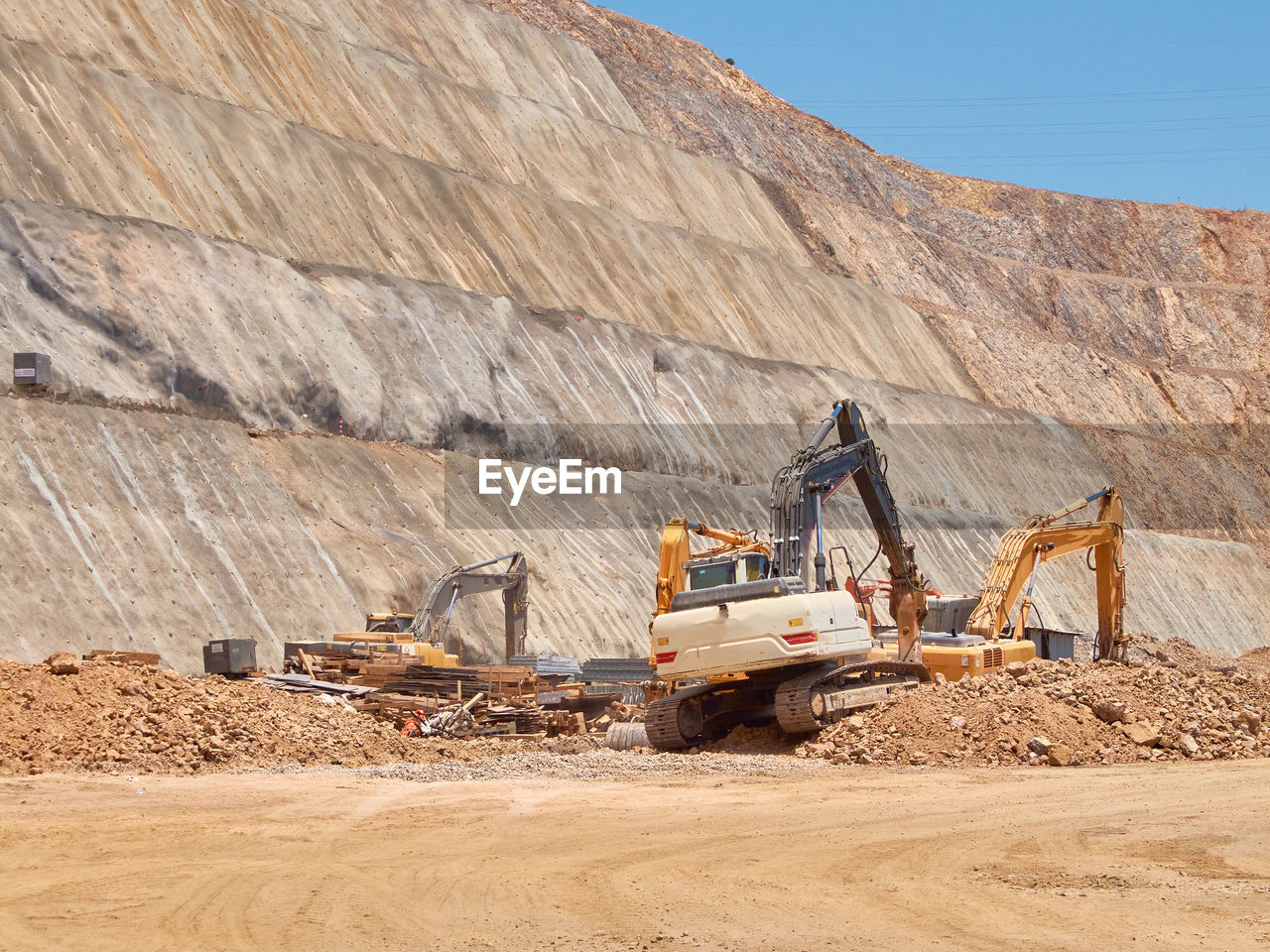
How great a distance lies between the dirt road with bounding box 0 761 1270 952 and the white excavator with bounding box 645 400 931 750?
2.33 metres

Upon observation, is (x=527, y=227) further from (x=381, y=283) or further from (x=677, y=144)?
(x=677, y=144)

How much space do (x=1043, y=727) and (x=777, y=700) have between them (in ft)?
10.8

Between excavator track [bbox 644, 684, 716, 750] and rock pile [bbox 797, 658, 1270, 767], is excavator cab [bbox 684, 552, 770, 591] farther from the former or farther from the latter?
rock pile [bbox 797, 658, 1270, 767]

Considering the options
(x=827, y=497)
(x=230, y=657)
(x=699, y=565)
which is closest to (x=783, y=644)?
(x=699, y=565)

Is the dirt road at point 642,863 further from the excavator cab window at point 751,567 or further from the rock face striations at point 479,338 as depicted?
the rock face striations at point 479,338

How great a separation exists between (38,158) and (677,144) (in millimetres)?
35659

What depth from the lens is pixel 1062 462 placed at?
61094mm

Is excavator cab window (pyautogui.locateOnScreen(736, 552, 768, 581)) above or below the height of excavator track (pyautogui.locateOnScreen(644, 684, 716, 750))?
above

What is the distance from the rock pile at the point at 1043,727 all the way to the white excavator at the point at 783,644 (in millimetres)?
664

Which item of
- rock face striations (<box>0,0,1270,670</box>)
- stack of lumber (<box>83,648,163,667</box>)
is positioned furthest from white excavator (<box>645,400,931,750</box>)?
rock face striations (<box>0,0,1270,670</box>)

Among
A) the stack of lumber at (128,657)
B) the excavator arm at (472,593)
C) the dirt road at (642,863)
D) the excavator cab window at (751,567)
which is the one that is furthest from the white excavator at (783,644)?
the excavator arm at (472,593)

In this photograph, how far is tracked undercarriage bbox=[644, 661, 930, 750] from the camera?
62.8ft

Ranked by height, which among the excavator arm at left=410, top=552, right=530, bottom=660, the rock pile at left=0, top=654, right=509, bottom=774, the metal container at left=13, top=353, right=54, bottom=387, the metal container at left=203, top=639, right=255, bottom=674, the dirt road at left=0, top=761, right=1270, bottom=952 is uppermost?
the metal container at left=13, top=353, right=54, bottom=387

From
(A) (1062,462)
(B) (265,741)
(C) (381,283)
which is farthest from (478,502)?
(A) (1062,462)
